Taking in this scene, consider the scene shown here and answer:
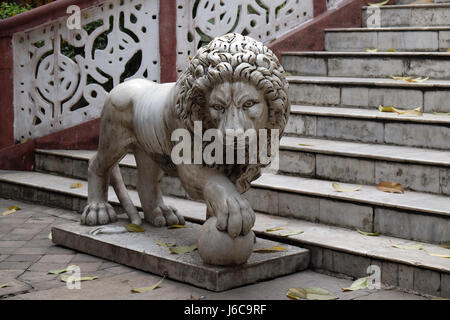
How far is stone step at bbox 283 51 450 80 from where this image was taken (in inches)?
274

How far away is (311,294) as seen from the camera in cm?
445

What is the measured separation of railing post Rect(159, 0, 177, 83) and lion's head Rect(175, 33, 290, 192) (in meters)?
3.18

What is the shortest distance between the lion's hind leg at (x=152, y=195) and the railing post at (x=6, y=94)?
284cm

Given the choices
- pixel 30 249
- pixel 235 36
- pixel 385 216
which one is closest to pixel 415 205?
pixel 385 216

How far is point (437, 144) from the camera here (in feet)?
19.5

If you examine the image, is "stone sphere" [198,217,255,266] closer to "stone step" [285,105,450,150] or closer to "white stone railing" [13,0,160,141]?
"stone step" [285,105,450,150]

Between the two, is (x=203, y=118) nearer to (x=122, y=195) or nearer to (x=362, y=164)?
(x=122, y=195)

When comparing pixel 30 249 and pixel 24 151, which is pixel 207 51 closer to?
pixel 30 249

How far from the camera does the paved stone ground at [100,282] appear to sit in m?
4.48

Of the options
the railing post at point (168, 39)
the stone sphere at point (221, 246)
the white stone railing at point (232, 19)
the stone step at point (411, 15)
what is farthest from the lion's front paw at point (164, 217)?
the stone step at point (411, 15)

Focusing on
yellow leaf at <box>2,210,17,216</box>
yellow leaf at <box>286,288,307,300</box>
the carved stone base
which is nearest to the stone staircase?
the carved stone base

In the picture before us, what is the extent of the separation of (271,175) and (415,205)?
147cm

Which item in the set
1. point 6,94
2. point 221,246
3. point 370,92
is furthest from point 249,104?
point 6,94

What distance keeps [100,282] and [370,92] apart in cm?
321
